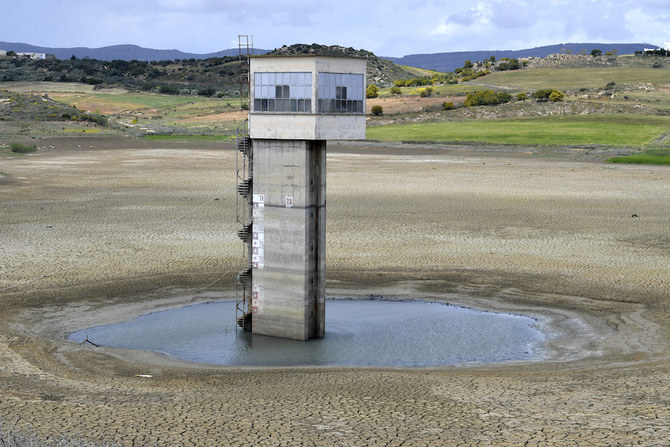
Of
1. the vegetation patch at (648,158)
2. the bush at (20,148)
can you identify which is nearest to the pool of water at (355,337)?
the vegetation patch at (648,158)

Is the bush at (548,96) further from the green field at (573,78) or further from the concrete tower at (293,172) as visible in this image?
the concrete tower at (293,172)

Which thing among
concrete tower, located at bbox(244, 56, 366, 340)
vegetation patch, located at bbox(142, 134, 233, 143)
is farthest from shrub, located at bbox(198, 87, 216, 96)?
concrete tower, located at bbox(244, 56, 366, 340)

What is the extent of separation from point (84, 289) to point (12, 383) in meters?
10.8

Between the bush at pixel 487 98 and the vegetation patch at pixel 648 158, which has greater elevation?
the bush at pixel 487 98

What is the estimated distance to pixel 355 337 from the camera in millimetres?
25469

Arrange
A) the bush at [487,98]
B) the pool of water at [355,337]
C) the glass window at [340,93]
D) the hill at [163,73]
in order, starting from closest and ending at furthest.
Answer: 1. the pool of water at [355,337]
2. the glass window at [340,93]
3. the bush at [487,98]
4. the hill at [163,73]

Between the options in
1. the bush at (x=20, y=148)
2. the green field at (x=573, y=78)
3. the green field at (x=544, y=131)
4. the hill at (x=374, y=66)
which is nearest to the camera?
the bush at (x=20, y=148)

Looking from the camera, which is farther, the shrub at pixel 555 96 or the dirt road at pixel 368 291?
the shrub at pixel 555 96

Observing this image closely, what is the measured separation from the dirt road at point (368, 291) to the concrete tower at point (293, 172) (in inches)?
141

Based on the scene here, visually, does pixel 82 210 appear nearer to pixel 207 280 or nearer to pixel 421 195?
pixel 207 280

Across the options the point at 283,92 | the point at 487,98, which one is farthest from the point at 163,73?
the point at 283,92

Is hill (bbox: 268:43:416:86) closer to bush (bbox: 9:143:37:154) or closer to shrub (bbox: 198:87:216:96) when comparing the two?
shrub (bbox: 198:87:216:96)

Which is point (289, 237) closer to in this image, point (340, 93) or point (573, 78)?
point (340, 93)

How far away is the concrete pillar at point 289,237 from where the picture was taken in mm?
24266
